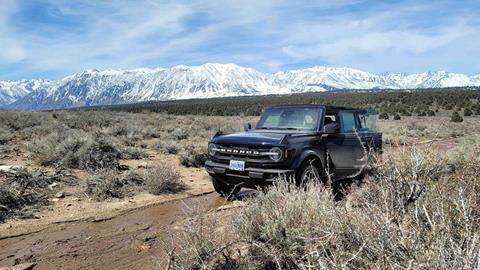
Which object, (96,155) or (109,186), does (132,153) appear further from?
(109,186)

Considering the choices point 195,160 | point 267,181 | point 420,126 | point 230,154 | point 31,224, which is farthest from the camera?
point 420,126

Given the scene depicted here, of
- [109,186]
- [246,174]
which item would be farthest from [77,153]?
[246,174]

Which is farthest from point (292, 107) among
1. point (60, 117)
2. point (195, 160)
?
point (60, 117)

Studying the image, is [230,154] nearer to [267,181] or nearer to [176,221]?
[267,181]

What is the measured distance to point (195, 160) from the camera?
460 inches

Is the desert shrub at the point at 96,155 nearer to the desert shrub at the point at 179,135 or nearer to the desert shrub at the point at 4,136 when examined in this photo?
the desert shrub at the point at 4,136

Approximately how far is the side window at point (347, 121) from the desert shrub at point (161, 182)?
358 centimetres

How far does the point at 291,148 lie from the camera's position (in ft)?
21.8

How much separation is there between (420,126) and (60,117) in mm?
21431

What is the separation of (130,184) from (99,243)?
10.3ft

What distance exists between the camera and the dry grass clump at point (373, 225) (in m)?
2.66

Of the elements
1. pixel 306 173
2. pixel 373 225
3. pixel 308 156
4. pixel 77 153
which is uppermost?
pixel 373 225

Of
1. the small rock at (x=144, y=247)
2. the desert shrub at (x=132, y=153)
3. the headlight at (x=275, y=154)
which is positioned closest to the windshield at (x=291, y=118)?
the headlight at (x=275, y=154)

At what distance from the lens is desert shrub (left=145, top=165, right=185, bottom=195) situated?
26.8 ft
